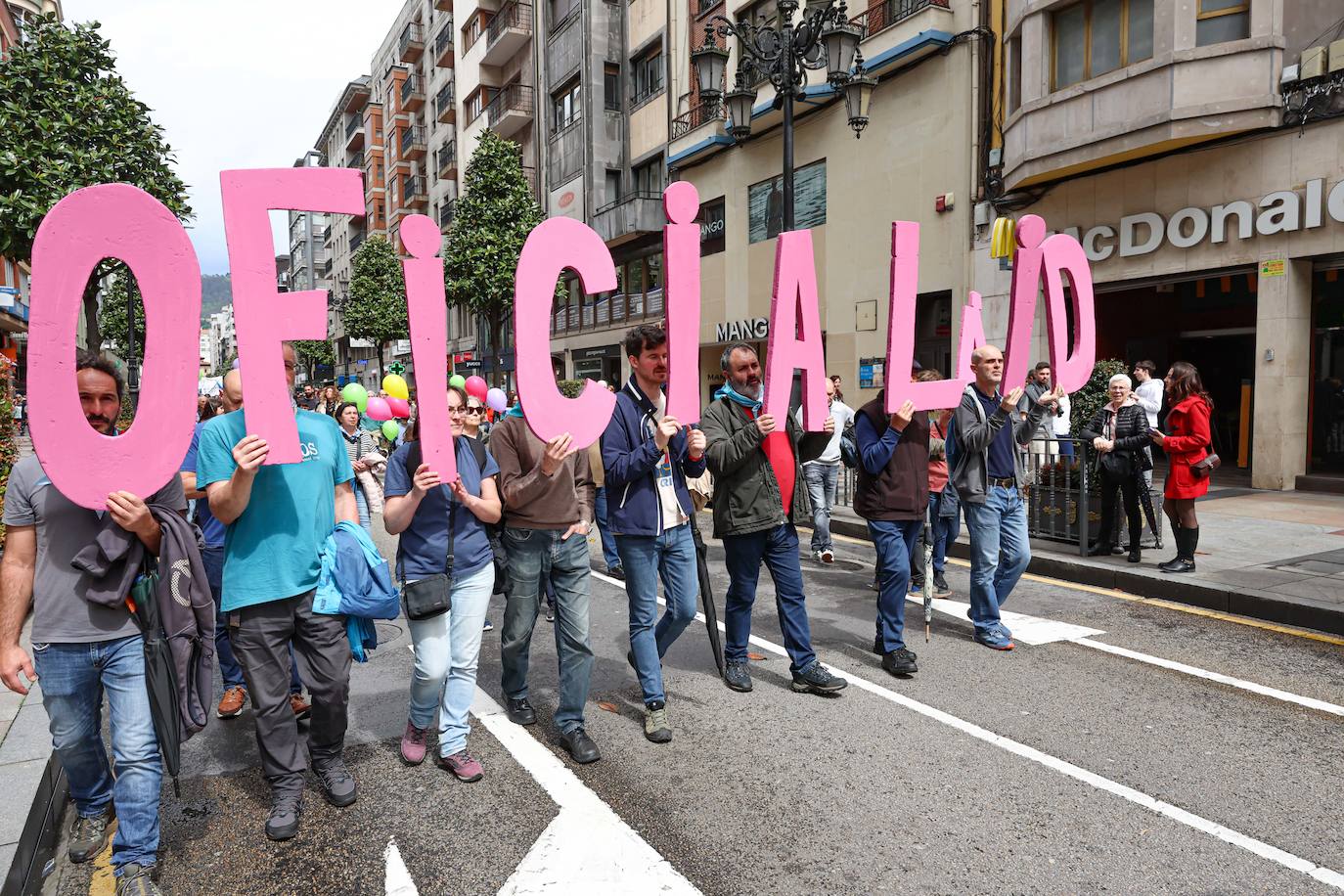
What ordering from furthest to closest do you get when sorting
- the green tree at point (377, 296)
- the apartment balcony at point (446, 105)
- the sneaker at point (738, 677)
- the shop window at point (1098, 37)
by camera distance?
the apartment balcony at point (446, 105) < the green tree at point (377, 296) < the shop window at point (1098, 37) < the sneaker at point (738, 677)

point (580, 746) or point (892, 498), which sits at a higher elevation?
point (892, 498)

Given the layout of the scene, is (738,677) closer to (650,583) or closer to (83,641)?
(650,583)

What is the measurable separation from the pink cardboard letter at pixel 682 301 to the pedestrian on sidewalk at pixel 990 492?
2357mm

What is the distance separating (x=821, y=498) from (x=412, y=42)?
4999 cm

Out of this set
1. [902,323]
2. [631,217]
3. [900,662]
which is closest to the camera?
[902,323]

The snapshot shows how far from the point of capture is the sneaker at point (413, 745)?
404 centimetres

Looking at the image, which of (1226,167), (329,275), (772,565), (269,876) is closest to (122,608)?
(269,876)

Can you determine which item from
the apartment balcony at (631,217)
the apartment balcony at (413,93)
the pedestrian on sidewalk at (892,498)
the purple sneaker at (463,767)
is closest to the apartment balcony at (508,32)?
the apartment balcony at (631,217)

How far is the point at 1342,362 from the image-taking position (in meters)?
13.1

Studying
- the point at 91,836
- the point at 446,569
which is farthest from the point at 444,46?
the point at 91,836

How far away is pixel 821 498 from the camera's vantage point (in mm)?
9250

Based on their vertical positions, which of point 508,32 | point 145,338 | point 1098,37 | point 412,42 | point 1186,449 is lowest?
point 1186,449

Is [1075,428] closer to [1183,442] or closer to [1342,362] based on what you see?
[1183,442]

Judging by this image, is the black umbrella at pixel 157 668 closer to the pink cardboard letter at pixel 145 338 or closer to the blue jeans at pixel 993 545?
the pink cardboard letter at pixel 145 338
